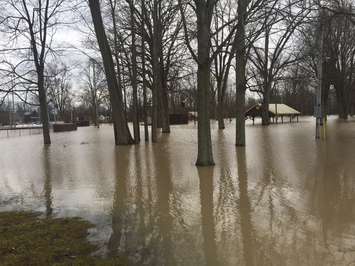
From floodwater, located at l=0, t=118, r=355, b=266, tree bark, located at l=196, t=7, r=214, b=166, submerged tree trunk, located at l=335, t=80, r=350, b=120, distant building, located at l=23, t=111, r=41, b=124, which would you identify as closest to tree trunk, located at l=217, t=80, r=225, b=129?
submerged tree trunk, located at l=335, t=80, r=350, b=120

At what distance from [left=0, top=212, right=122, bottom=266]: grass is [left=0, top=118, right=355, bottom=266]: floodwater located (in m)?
0.26

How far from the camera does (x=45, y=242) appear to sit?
251 inches

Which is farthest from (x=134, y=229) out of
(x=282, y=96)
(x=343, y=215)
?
(x=282, y=96)

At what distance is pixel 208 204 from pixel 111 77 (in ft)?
55.4

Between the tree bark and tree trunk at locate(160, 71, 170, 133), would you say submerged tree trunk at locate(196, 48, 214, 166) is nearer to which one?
the tree bark

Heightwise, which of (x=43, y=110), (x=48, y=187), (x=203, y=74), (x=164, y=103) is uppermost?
(x=203, y=74)

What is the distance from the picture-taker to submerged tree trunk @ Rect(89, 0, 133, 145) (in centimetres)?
2422

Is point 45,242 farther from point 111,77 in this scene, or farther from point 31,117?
point 31,117

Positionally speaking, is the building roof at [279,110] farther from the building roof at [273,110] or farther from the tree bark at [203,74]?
the tree bark at [203,74]

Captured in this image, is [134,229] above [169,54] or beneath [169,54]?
beneath

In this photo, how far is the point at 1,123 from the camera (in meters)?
109

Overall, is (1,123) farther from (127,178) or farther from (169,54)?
(127,178)

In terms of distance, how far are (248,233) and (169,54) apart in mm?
33240

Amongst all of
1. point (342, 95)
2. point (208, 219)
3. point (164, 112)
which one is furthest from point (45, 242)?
point (342, 95)
